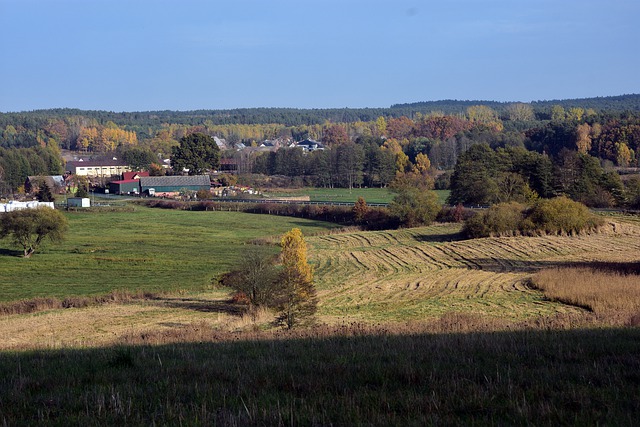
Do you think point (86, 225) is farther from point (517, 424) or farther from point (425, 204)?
point (517, 424)

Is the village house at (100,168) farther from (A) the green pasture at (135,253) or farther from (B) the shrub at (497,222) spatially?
(B) the shrub at (497,222)

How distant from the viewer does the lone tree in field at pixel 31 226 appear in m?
52.1

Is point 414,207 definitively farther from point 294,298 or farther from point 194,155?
point 194,155

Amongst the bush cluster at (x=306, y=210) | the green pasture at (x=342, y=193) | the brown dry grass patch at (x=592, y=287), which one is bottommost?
the green pasture at (x=342, y=193)

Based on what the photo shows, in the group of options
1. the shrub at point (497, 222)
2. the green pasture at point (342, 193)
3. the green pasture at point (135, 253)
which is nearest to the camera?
the green pasture at point (135, 253)

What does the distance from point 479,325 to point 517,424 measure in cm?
921

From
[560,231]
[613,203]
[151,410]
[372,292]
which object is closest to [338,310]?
[372,292]

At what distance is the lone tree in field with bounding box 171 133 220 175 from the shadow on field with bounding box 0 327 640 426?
116 metres

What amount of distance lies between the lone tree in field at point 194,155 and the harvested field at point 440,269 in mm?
66166

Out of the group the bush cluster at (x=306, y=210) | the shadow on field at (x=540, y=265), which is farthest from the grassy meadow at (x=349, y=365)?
the bush cluster at (x=306, y=210)

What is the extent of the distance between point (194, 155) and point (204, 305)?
95.3 meters

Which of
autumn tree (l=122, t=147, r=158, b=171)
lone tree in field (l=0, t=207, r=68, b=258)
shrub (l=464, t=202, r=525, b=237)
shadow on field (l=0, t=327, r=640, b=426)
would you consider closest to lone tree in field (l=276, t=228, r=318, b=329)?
shadow on field (l=0, t=327, r=640, b=426)

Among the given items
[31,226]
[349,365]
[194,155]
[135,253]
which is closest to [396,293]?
[135,253]

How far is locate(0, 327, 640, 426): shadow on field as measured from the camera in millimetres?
5969
